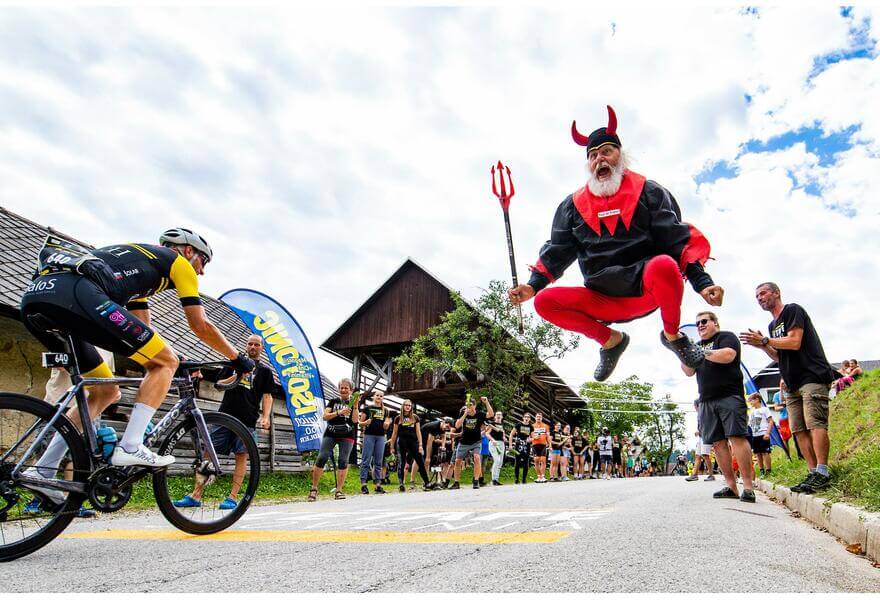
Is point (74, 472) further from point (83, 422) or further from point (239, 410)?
point (239, 410)

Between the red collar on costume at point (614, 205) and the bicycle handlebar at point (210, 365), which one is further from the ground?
the red collar on costume at point (614, 205)

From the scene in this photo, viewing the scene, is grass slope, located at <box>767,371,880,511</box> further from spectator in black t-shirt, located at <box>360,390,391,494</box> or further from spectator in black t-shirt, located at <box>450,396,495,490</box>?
spectator in black t-shirt, located at <box>360,390,391,494</box>

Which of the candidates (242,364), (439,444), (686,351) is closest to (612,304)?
(686,351)

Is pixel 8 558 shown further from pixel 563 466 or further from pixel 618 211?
pixel 563 466

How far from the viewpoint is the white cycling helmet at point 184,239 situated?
13.7ft

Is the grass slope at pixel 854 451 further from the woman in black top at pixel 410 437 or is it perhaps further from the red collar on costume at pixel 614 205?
the woman in black top at pixel 410 437

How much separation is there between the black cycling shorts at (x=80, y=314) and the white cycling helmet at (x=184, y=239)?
0.64m

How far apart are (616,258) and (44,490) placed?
3.44 metres

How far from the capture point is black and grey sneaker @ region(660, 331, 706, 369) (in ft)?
8.14

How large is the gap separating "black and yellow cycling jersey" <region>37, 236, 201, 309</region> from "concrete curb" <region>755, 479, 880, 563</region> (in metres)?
4.21

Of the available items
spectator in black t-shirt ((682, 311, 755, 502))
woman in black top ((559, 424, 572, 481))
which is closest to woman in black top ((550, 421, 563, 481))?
woman in black top ((559, 424, 572, 481))

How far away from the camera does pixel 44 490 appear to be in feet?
11.9

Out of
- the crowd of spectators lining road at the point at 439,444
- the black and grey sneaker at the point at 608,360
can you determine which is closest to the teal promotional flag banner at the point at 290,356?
the crowd of spectators lining road at the point at 439,444

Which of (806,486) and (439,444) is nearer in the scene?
(806,486)
